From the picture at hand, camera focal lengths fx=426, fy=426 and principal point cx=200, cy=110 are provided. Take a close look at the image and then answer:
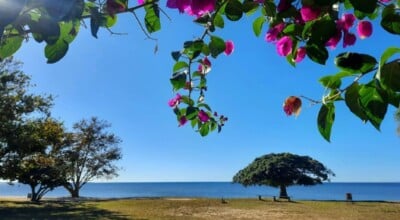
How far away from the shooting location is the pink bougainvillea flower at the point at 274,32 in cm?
110

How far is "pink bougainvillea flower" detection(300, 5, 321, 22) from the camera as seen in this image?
895mm

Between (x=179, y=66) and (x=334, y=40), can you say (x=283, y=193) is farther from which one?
(x=334, y=40)

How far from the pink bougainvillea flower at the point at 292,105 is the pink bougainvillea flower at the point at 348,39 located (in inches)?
7.8

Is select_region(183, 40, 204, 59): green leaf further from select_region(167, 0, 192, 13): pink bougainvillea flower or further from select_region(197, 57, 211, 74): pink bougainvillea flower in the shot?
select_region(167, 0, 192, 13): pink bougainvillea flower

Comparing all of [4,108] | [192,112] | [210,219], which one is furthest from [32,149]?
[192,112]

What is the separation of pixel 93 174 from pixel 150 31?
39727 mm

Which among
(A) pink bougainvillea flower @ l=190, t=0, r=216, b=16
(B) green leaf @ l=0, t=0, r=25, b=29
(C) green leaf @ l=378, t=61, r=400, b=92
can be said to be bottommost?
(C) green leaf @ l=378, t=61, r=400, b=92

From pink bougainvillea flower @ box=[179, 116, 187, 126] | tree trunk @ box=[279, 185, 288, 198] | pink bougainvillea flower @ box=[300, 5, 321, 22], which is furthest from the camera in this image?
tree trunk @ box=[279, 185, 288, 198]

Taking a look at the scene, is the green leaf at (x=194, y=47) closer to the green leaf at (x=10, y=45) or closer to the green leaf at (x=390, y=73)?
the green leaf at (x=10, y=45)

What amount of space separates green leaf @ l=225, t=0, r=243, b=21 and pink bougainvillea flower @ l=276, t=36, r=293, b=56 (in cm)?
15

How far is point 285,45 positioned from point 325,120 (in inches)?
11.8

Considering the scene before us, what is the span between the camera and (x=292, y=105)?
98 cm

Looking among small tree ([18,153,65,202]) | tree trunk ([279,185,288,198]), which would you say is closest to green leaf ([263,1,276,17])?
small tree ([18,153,65,202])

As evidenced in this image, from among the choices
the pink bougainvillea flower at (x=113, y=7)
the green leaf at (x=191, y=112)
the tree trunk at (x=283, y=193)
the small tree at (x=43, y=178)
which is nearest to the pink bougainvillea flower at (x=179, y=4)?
the pink bougainvillea flower at (x=113, y=7)
